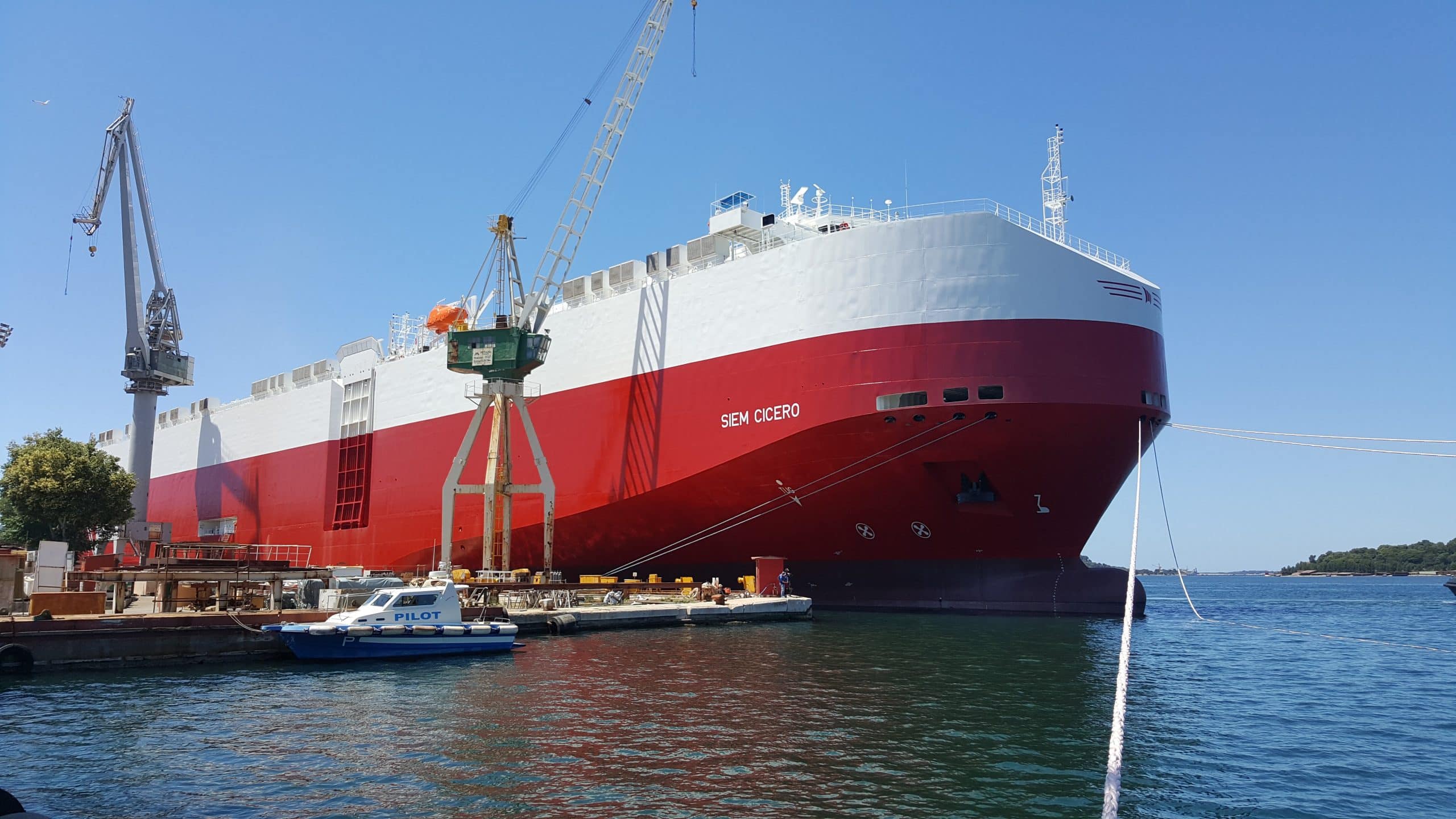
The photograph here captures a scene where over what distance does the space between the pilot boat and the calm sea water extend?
2.51 ft

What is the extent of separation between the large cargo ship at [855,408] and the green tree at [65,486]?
61.7 ft

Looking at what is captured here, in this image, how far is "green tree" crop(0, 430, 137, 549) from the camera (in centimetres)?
3981

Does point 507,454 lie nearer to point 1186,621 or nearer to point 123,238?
point 1186,621

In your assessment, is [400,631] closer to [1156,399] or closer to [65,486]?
[1156,399]

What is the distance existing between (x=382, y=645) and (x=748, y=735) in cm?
1154

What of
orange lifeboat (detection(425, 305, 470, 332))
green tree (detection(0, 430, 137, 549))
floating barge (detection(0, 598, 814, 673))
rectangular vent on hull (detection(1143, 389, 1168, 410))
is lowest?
floating barge (detection(0, 598, 814, 673))

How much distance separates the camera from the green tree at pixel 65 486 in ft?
131

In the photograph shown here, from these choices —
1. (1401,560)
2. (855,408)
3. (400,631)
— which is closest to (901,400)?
(855,408)

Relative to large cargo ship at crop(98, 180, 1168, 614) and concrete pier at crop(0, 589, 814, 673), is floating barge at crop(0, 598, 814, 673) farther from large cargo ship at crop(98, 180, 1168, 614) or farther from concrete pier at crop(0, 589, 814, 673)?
large cargo ship at crop(98, 180, 1168, 614)

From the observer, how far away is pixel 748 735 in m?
12.8

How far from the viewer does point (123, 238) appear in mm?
47406

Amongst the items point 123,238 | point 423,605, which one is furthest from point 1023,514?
point 123,238

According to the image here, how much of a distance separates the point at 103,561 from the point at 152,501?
32827 millimetres

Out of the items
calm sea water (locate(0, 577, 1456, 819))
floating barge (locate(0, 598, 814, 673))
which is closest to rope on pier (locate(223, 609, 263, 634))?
floating barge (locate(0, 598, 814, 673))
